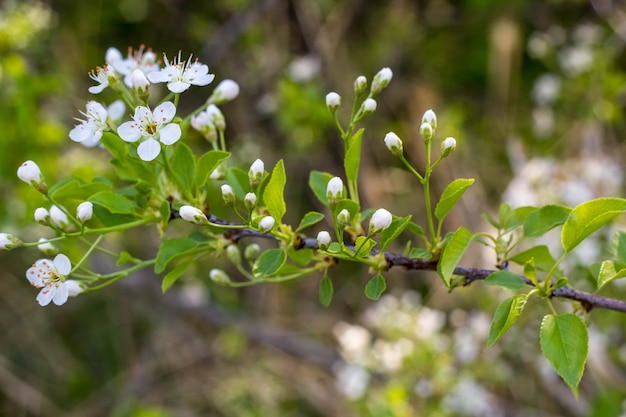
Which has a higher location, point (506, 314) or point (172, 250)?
point (172, 250)

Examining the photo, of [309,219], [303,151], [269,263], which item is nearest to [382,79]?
[309,219]

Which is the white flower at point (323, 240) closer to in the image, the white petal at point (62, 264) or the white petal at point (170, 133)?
the white petal at point (170, 133)

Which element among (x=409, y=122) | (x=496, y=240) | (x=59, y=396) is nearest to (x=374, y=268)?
(x=496, y=240)

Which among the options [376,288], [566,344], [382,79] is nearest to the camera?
[566,344]

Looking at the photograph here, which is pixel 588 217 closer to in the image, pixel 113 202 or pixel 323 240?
pixel 323 240

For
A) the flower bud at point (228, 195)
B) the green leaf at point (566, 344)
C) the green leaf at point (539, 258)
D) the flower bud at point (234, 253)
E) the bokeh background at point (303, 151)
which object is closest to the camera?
the green leaf at point (566, 344)

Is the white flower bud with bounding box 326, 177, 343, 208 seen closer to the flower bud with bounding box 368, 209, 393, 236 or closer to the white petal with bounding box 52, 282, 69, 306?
the flower bud with bounding box 368, 209, 393, 236

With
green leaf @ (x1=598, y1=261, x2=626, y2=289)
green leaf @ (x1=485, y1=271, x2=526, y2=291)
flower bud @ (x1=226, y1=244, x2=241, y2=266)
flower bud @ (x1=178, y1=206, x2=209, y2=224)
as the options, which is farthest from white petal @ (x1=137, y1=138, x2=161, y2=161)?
green leaf @ (x1=598, y1=261, x2=626, y2=289)

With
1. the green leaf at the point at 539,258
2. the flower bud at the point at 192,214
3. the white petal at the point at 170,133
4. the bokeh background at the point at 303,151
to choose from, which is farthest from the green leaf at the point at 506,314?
the bokeh background at the point at 303,151
